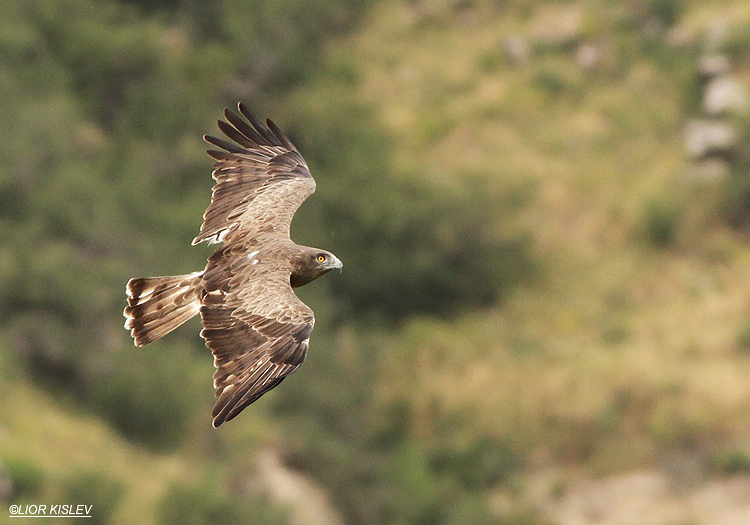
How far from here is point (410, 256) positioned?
36.6 meters

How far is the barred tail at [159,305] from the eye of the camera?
33.8ft

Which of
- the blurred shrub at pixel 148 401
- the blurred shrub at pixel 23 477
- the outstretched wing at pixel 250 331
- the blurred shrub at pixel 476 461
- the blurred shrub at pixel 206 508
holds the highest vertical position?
the blurred shrub at pixel 148 401

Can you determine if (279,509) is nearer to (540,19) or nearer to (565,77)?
(565,77)

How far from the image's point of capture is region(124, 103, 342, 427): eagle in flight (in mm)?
9219

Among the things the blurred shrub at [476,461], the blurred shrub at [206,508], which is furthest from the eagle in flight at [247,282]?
the blurred shrub at [476,461]

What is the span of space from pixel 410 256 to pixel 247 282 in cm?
2663

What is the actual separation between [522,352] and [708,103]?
13593 mm

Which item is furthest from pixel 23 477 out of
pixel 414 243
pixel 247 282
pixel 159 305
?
pixel 414 243

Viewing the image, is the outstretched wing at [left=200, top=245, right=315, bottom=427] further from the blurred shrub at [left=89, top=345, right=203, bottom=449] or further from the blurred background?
the blurred shrub at [left=89, top=345, right=203, bottom=449]

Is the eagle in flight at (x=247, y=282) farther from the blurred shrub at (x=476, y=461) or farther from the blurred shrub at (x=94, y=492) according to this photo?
the blurred shrub at (x=476, y=461)

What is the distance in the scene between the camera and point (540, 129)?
4131cm

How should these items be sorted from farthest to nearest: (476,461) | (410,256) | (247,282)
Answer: (410,256)
(476,461)
(247,282)

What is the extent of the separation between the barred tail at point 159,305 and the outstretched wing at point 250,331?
8.0 inches

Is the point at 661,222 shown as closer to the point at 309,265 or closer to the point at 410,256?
the point at 410,256
